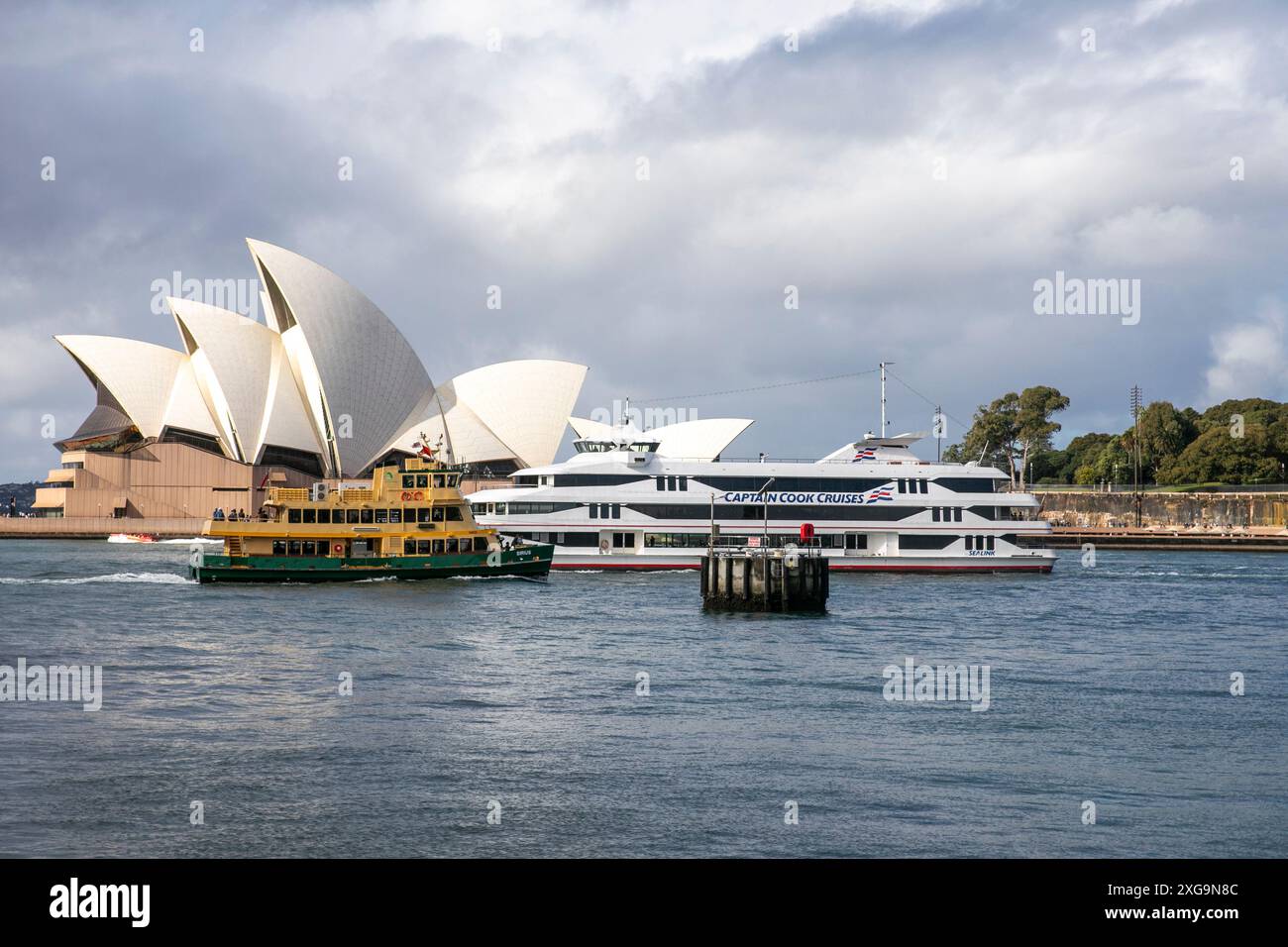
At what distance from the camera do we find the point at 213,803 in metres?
14.3

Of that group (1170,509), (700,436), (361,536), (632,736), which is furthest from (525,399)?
(632,736)

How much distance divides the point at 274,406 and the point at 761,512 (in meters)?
51.0

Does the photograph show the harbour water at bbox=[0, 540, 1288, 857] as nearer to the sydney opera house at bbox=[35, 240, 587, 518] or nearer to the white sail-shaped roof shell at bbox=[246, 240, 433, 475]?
the white sail-shaped roof shell at bbox=[246, 240, 433, 475]

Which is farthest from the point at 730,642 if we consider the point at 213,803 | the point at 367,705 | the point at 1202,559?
the point at 1202,559

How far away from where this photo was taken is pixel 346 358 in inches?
3504

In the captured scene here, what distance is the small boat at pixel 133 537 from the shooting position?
8856 cm

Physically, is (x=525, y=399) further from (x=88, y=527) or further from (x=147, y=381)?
(x=88, y=527)

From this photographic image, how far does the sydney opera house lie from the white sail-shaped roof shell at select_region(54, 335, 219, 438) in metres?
0.11

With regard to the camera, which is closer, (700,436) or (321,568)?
(321,568)

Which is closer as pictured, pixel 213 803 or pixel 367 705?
pixel 213 803

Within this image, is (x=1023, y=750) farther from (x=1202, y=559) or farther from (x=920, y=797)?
(x=1202, y=559)

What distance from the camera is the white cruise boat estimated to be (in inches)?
2021

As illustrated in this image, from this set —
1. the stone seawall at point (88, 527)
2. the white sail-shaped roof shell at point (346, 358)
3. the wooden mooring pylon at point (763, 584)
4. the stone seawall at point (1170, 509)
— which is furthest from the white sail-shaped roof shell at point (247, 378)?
the wooden mooring pylon at point (763, 584)
